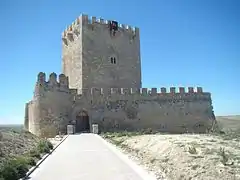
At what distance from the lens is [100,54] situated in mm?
28391

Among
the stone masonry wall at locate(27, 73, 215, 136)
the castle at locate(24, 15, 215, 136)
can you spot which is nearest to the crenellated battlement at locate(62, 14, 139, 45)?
the castle at locate(24, 15, 215, 136)

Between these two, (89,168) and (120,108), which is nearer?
(89,168)

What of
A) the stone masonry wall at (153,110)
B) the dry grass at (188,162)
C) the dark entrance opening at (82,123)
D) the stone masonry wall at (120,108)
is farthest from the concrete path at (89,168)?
the dark entrance opening at (82,123)

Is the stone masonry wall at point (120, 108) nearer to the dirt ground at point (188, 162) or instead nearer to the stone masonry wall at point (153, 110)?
the stone masonry wall at point (153, 110)

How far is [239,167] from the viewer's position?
318 inches

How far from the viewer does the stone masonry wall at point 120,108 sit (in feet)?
76.3

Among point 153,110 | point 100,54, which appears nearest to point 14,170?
point 153,110

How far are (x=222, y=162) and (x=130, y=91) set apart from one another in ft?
57.9

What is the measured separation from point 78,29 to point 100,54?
3159mm

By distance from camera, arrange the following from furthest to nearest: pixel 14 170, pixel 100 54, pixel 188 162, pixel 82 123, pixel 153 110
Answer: pixel 100 54 → pixel 82 123 → pixel 153 110 → pixel 188 162 → pixel 14 170

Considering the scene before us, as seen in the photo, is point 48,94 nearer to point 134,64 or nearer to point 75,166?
point 134,64

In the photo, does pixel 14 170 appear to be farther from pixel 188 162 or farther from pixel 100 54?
pixel 100 54

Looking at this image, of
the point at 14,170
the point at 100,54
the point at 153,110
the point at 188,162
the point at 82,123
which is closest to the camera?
the point at 14,170

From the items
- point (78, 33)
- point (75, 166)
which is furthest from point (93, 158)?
point (78, 33)
